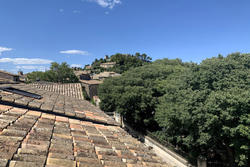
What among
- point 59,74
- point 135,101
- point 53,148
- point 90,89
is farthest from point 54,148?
point 59,74

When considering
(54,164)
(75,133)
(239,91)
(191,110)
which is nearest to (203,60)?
(239,91)

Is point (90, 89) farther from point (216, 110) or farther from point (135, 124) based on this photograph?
point (216, 110)

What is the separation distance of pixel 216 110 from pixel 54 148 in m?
9.67

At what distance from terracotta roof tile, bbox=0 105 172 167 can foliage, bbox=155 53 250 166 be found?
817 cm

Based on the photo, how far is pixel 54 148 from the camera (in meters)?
2.26

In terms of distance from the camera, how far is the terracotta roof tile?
6.11ft

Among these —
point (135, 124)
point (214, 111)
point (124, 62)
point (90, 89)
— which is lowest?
point (135, 124)

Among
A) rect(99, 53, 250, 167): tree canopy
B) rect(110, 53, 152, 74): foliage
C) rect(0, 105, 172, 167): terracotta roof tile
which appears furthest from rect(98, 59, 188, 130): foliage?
rect(110, 53, 152, 74): foliage

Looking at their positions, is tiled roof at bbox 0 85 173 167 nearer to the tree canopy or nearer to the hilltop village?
the hilltop village

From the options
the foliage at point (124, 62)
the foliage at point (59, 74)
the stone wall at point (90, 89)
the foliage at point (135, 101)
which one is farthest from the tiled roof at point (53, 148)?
the foliage at point (124, 62)

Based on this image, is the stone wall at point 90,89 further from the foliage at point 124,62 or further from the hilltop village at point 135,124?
the foliage at point 124,62

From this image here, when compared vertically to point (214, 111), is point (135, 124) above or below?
below

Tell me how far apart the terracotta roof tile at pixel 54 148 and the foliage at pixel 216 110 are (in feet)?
26.8

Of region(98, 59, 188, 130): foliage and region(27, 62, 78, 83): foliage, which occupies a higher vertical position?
region(27, 62, 78, 83): foliage
